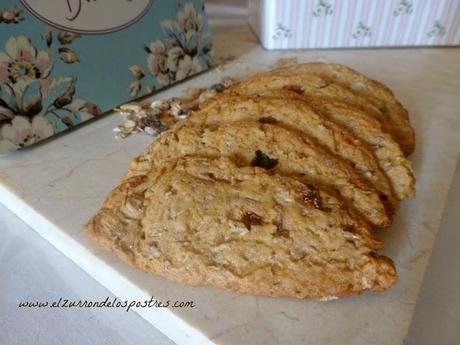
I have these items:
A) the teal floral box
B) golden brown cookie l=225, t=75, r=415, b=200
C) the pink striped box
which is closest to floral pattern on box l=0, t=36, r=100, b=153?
the teal floral box

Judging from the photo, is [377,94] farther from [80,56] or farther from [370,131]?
[80,56]

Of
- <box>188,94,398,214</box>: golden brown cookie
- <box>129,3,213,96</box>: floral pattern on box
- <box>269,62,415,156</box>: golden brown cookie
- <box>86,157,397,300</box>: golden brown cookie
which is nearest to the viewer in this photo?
<box>86,157,397,300</box>: golden brown cookie

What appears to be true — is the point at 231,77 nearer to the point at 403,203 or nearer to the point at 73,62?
the point at 73,62

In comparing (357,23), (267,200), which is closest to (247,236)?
(267,200)

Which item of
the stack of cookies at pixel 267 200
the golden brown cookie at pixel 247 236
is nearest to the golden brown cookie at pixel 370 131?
the stack of cookies at pixel 267 200

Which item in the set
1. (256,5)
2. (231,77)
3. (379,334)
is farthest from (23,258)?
(256,5)

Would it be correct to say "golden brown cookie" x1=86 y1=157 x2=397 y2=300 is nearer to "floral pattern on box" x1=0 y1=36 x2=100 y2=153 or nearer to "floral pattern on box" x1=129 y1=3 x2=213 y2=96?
"floral pattern on box" x1=0 y1=36 x2=100 y2=153
